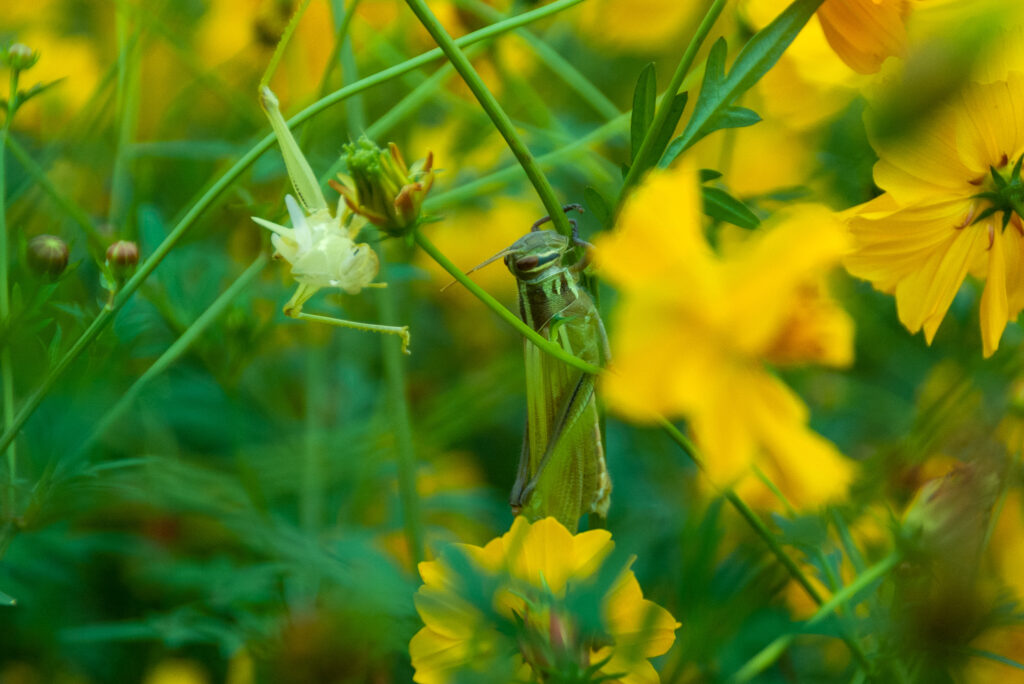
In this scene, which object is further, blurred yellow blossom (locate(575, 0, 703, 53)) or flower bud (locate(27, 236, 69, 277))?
blurred yellow blossom (locate(575, 0, 703, 53))

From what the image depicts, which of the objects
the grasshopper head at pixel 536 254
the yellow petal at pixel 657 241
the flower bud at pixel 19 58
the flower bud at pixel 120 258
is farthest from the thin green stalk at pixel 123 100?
the yellow petal at pixel 657 241

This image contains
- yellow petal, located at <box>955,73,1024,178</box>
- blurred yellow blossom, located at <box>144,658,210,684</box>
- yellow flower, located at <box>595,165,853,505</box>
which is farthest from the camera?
blurred yellow blossom, located at <box>144,658,210,684</box>

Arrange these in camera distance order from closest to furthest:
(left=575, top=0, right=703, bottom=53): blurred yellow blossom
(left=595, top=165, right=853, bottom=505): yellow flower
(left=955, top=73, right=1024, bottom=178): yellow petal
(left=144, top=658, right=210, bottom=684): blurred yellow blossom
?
1. (left=595, top=165, right=853, bottom=505): yellow flower
2. (left=955, top=73, right=1024, bottom=178): yellow petal
3. (left=144, top=658, right=210, bottom=684): blurred yellow blossom
4. (left=575, top=0, right=703, bottom=53): blurred yellow blossom

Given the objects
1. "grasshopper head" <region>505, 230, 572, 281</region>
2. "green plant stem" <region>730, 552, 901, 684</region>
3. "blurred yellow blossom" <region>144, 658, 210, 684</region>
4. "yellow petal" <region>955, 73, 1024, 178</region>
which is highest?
"yellow petal" <region>955, 73, 1024, 178</region>

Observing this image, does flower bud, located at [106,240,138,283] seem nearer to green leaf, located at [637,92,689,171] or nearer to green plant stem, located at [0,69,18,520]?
green plant stem, located at [0,69,18,520]

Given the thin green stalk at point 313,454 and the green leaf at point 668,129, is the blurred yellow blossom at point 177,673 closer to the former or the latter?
the thin green stalk at point 313,454

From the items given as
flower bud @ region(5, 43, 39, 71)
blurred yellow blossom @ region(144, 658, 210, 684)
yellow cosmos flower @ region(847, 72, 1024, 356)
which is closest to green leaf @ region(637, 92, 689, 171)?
yellow cosmos flower @ region(847, 72, 1024, 356)

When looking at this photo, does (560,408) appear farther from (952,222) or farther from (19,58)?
(19,58)
